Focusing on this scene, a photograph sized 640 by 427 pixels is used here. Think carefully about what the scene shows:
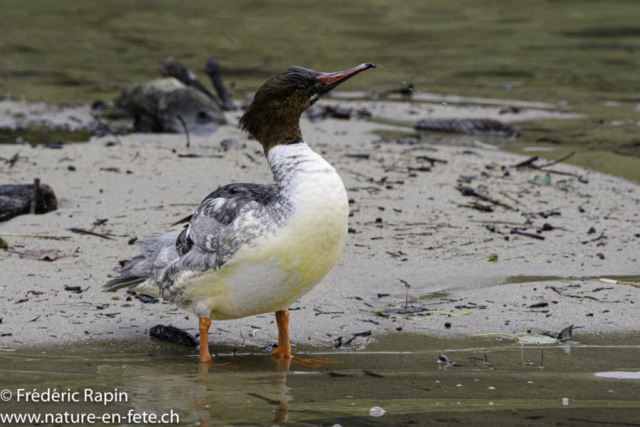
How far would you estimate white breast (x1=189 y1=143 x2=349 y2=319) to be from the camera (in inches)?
164

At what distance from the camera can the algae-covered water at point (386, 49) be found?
14141 mm

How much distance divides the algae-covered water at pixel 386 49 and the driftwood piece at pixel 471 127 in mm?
355

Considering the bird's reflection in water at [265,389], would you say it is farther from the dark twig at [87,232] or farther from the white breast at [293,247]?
the dark twig at [87,232]

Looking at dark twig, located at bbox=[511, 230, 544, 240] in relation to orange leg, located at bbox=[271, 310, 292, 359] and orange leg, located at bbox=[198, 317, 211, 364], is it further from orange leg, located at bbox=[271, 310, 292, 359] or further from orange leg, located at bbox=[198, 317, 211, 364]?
orange leg, located at bbox=[198, 317, 211, 364]

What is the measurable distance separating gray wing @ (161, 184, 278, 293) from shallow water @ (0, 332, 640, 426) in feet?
1.94

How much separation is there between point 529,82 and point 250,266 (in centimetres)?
1337

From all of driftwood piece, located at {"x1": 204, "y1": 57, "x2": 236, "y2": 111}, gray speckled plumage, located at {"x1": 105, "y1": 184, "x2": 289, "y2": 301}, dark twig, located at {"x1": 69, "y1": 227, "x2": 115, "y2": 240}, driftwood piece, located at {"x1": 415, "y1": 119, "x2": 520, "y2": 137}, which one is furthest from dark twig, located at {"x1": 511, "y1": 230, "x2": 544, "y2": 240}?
driftwood piece, located at {"x1": 204, "y1": 57, "x2": 236, "y2": 111}

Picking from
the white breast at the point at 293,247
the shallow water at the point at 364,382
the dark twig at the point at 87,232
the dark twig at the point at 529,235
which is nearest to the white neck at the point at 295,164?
the white breast at the point at 293,247

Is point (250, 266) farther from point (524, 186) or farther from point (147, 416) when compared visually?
point (524, 186)

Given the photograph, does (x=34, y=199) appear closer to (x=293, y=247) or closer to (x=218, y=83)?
(x=293, y=247)

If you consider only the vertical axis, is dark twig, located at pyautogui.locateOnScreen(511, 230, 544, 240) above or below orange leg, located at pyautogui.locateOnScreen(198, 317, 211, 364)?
above

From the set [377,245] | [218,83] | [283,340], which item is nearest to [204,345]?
[283,340]

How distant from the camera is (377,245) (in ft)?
21.7

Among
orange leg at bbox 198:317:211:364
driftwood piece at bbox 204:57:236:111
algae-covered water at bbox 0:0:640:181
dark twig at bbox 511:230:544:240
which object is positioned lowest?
orange leg at bbox 198:317:211:364
